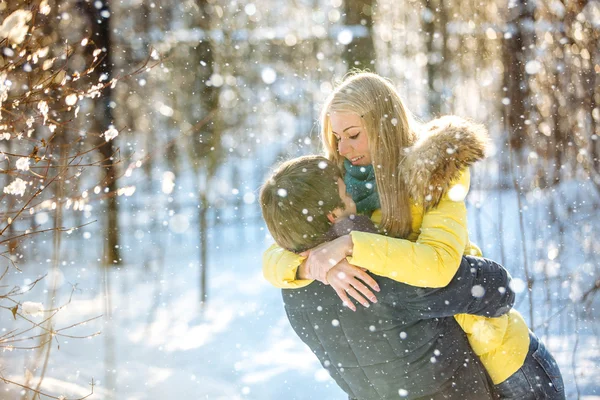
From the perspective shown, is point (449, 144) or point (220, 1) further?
point (220, 1)

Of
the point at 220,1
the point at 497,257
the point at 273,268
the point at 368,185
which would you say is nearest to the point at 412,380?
the point at 273,268

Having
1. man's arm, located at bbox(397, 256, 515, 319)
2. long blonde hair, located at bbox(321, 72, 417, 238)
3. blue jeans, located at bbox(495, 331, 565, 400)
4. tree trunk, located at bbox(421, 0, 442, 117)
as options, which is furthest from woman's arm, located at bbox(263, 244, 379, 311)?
tree trunk, located at bbox(421, 0, 442, 117)

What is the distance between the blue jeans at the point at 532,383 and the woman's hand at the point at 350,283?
0.59 metres

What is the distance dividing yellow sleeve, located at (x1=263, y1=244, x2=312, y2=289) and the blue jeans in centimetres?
74

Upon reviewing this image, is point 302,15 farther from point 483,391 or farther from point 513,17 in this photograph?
point 483,391

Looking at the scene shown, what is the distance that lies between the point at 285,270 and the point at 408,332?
0.40 meters

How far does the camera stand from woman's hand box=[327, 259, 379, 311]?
1651mm

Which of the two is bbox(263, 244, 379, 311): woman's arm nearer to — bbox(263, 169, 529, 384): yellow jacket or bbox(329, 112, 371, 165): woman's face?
bbox(263, 169, 529, 384): yellow jacket

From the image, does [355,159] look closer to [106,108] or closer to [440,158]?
[440,158]

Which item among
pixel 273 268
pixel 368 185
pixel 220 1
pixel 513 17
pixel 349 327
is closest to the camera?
pixel 349 327

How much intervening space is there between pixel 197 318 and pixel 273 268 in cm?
538

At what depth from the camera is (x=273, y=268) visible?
72.1 inches

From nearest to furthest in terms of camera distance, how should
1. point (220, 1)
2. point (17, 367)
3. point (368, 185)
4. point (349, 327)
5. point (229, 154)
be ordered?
point (349, 327) < point (368, 185) < point (17, 367) < point (220, 1) < point (229, 154)

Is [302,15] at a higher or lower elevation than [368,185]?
higher
